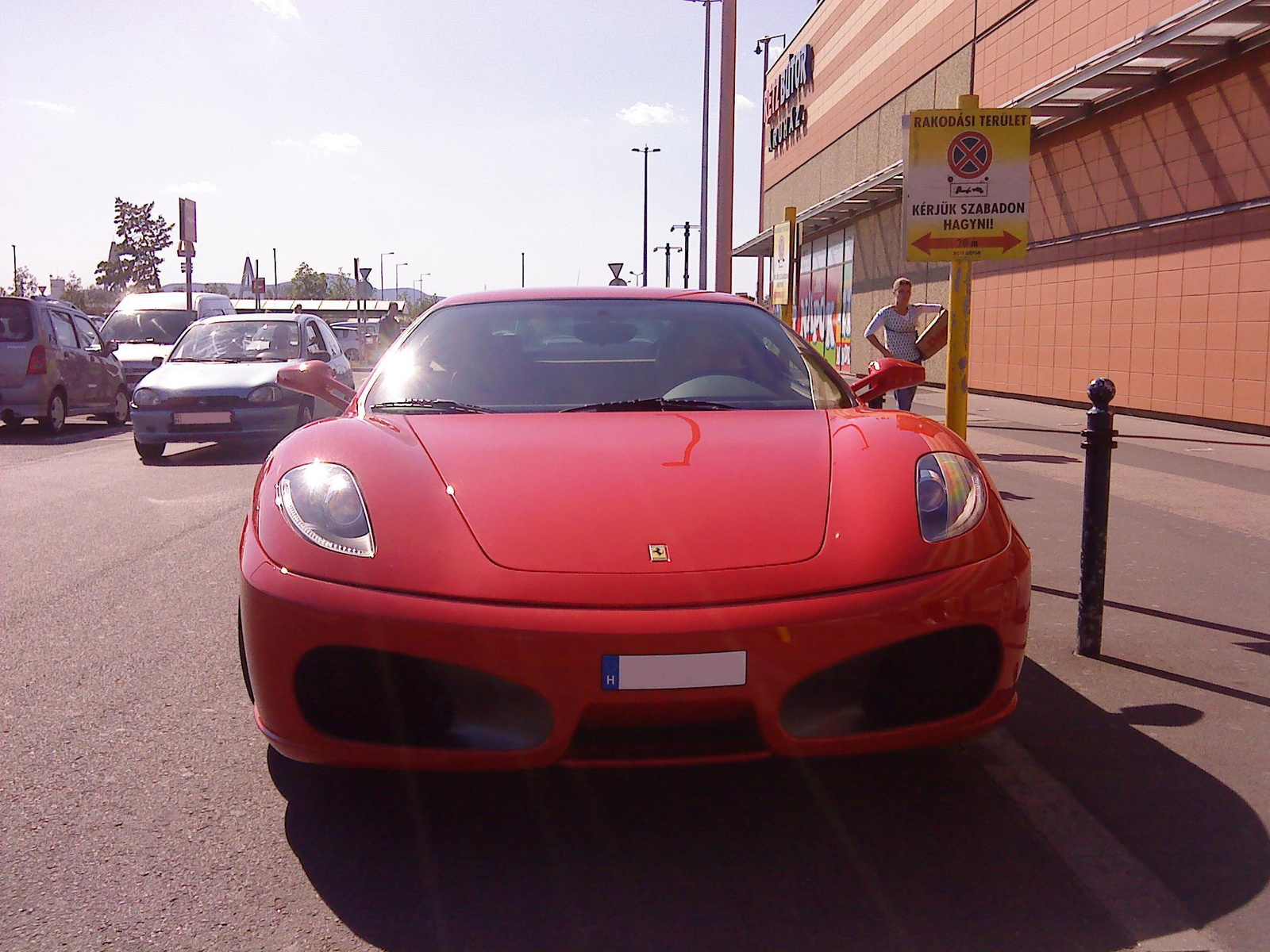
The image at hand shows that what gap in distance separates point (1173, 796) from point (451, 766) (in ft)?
5.65

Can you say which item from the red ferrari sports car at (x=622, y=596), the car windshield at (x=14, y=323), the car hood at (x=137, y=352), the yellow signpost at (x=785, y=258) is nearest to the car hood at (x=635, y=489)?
the red ferrari sports car at (x=622, y=596)

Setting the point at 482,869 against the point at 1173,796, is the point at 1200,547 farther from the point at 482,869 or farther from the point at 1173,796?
the point at 482,869

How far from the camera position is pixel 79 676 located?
384 cm

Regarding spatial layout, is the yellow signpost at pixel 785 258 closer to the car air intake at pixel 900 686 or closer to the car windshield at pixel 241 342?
the car windshield at pixel 241 342

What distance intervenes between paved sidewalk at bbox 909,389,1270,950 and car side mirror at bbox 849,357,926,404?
1034mm

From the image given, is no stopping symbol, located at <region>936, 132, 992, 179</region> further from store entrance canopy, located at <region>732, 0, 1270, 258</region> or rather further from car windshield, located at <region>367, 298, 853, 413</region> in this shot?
store entrance canopy, located at <region>732, 0, 1270, 258</region>

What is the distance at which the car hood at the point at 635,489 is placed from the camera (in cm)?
246

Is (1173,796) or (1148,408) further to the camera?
(1148,408)

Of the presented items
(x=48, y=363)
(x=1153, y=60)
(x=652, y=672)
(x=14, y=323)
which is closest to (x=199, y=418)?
(x=48, y=363)

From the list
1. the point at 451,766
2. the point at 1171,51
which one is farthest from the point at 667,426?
the point at 1171,51

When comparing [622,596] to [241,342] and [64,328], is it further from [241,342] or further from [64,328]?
[64,328]

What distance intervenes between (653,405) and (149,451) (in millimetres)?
8686

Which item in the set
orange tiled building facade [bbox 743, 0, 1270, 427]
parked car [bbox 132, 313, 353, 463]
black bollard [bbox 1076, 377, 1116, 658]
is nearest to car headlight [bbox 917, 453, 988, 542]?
black bollard [bbox 1076, 377, 1116, 658]

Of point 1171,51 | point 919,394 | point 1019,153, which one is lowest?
point 919,394
